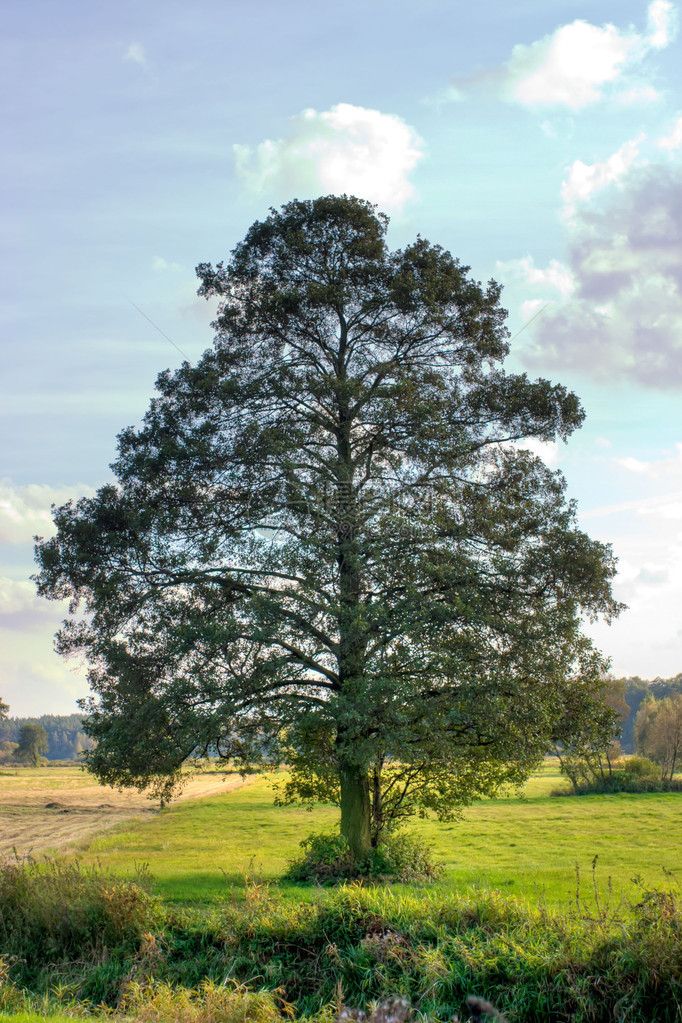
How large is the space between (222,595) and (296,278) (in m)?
9.08

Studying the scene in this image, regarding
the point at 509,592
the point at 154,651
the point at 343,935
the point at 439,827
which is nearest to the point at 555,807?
the point at 439,827

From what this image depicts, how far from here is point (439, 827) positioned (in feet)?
119

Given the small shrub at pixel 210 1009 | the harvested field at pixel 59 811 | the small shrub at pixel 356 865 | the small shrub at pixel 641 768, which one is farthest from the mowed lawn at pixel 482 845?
the small shrub at pixel 210 1009

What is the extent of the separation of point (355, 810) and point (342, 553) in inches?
264

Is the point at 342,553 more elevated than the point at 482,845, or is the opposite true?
the point at 342,553

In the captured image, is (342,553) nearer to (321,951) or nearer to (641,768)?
(321,951)

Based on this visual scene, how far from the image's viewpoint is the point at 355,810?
1923 centimetres

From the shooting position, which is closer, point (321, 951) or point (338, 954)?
point (338, 954)

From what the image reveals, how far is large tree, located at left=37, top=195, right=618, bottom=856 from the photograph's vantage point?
17.0 meters

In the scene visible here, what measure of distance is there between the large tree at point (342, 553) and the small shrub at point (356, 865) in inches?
22.9

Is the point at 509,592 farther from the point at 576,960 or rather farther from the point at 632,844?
the point at 632,844

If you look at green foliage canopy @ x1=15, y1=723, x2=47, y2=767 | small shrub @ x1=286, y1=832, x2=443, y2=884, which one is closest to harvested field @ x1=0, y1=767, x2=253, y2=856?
small shrub @ x1=286, y1=832, x2=443, y2=884

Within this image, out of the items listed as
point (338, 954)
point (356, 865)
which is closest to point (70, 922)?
point (338, 954)

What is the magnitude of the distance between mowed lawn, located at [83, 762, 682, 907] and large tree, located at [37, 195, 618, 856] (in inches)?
107
